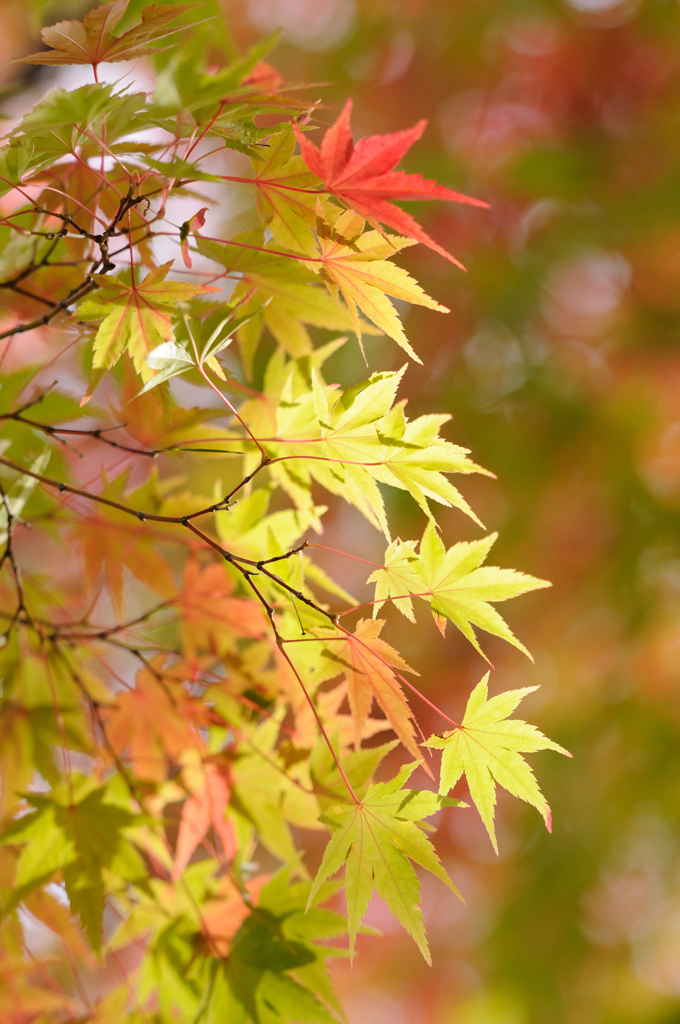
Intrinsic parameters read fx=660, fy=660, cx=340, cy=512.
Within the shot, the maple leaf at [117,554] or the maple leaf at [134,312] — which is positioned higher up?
the maple leaf at [134,312]

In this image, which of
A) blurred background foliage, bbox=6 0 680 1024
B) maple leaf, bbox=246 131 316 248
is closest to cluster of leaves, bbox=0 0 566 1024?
maple leaf, bbox=246 131 316 248

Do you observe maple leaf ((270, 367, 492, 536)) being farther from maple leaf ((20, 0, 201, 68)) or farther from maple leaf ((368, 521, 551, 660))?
maple leaf ((20, 0, 201, 68))

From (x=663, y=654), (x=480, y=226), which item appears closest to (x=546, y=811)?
(x=663, y=654)

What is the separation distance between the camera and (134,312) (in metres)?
0.46

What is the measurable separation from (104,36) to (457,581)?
425mm

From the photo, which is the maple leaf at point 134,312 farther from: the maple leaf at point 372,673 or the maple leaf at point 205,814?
the maple leaf at point 205,814

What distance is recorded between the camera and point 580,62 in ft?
10.3

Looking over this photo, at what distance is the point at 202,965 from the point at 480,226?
3148mm

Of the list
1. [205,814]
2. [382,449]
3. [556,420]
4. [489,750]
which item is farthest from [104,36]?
[556,420]

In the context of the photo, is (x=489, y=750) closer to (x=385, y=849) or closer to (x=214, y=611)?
(x=385, y=849)

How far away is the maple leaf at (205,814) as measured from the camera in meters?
0.63

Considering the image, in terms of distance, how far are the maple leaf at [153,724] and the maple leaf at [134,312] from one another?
1.02 feet

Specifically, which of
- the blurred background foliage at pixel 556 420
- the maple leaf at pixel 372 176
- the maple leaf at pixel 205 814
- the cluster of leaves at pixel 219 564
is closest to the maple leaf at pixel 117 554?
the cluster of leaves at pixel 219 564

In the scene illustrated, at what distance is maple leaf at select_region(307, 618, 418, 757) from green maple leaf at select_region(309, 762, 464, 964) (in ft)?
0.10
